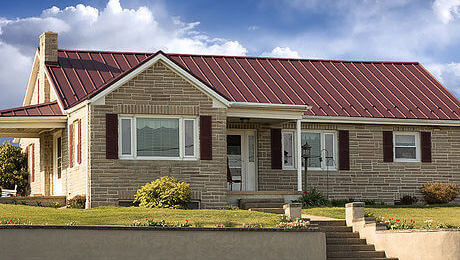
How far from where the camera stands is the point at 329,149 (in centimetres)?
2848

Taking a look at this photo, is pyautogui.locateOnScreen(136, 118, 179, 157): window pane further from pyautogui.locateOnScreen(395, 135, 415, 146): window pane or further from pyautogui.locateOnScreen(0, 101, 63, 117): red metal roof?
pyautogui.locateOnScreen(395, 135, 415, 146): window pane

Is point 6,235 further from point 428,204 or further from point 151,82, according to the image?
point 428,204

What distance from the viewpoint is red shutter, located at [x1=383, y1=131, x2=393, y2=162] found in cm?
2867

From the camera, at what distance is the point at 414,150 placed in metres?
29.2

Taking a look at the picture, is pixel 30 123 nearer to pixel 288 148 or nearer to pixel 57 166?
pixel 57 166

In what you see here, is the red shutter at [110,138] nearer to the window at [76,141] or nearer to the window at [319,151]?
the window at [76,141]

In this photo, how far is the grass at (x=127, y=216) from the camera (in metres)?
18.9

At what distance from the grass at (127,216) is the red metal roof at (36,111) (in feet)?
14.5

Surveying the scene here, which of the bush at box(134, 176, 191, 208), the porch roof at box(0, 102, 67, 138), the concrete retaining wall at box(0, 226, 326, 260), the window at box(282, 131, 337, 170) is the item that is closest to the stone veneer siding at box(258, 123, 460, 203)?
the window at box(282, 131, 337, 170)

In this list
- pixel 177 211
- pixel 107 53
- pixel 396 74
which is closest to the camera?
pixel 177 211

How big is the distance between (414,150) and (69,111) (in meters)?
12.8

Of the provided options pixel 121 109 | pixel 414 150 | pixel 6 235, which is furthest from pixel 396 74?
pixel 6 235

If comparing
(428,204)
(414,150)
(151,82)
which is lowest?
(428,204)

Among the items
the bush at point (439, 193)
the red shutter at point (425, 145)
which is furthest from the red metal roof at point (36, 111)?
the bush at point (439, 193)
